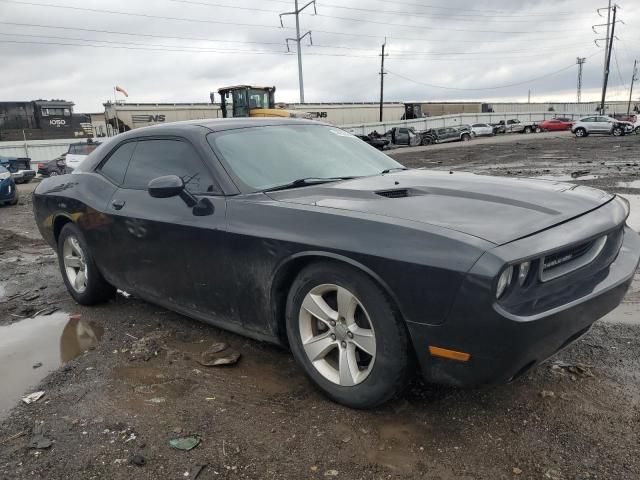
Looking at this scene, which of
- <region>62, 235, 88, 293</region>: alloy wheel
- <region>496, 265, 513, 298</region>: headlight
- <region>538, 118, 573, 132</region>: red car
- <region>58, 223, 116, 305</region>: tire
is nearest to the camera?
<region>496, 265, 513, 298</region>: headlight

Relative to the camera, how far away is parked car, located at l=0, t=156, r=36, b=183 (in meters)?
20.1

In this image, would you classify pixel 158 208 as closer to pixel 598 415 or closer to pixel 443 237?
pixel 443 237

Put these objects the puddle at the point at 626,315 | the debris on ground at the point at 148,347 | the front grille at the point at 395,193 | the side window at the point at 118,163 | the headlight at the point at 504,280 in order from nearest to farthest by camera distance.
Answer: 1. the headlight at the point at 504,280
2. the front grille at the point at 395,193
3. the debris on ground at the point at 148,347
4. the puddle at the point at 626,315
5. the side window at the point at 118,163

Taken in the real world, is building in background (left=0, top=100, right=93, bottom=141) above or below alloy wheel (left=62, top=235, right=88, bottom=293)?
above

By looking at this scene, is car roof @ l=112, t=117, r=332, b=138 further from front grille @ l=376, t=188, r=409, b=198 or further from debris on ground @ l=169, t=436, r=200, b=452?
debris on ground @ l=169, t=436, r=200, b=452

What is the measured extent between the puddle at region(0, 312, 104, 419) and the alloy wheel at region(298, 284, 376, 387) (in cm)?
179

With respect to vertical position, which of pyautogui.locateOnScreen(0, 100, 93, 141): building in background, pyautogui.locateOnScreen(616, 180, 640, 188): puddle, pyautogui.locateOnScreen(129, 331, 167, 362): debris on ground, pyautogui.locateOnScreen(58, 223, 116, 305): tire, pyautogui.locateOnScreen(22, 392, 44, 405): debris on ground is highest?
pyautogui.locateOnScreen(0, 100, 93, 141): building in background

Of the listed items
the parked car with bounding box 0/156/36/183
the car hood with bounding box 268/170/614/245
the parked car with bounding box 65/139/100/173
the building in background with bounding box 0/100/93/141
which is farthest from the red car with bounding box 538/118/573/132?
the car hood with bounding box 268/170/614/245

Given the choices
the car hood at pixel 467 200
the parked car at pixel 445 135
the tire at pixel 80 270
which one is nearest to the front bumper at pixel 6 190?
the tire at pixel 80 270

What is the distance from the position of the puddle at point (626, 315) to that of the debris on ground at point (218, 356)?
8.63 ft

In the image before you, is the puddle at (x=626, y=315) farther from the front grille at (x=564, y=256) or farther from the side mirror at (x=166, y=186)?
the side mirror at (x=166, y=186)

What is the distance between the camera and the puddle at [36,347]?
10.9 feet

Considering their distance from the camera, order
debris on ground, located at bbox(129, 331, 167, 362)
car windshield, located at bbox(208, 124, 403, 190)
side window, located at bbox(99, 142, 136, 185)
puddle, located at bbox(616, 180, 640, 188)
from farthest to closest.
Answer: puddle, located at bbox(616, 180, 640, 188)
side window, located at bbox(99, 142, 136, 185)
debris on ground, located at bbox(129, 331, 167, 362)
car windshield, located at bbox(208, 124, 403, 190)

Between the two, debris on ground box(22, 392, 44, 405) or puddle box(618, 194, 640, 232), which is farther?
puddle box(618, 194, 640, 232)
